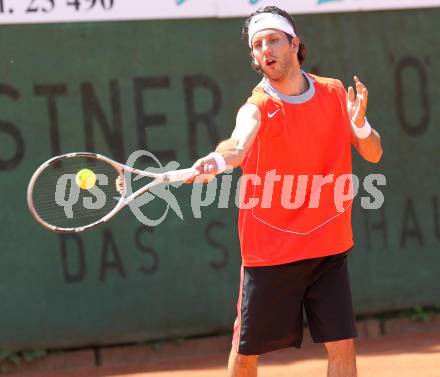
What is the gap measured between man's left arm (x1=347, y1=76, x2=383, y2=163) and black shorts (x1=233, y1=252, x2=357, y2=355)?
0.45 metres

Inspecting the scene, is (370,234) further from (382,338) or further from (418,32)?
(418,32)

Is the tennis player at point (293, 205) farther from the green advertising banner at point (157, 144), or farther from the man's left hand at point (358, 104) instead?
the green advertising banner at point (157, 144)

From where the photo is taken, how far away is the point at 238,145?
13.0 feet

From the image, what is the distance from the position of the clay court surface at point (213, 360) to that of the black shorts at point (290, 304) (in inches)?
65.1

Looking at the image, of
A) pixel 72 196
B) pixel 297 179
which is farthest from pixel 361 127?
pixel 72 196

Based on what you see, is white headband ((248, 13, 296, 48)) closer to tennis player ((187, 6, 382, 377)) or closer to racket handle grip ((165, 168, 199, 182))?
tennis player ((187, 6, 382, 377))

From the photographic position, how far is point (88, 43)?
626 cm

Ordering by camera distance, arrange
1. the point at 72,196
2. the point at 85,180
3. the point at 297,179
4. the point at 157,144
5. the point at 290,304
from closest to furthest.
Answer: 1. the point at 297,179
2. the point at 290,304
3. the point at 85,180
4. the point at 72,196
5. the point at 157,144

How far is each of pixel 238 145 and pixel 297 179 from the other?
339 mm

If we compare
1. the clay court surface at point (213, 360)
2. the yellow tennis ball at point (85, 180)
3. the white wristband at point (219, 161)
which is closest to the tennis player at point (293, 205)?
the white wristband at point (219, 161)

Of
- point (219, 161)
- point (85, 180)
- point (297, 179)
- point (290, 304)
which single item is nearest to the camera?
point (219, 161)

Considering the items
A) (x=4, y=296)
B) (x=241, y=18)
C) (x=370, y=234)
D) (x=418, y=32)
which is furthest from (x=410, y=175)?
(x=4, y=296)

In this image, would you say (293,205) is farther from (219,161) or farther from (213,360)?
(213,360)

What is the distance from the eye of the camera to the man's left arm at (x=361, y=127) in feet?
13.8
